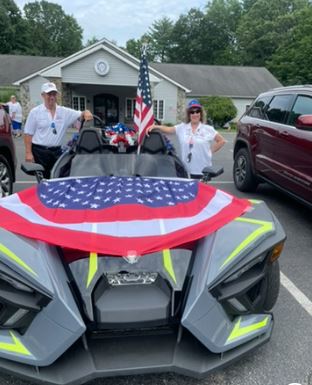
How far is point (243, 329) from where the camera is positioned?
2168 millimetres

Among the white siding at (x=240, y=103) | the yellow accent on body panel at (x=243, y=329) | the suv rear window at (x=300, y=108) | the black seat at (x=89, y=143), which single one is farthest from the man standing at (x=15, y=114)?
the white siding at (x=240, y=103)

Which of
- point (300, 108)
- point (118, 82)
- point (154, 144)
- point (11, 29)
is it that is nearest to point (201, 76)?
point (118, 82)

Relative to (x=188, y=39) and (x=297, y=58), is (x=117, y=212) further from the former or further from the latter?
(x=188, y=39)

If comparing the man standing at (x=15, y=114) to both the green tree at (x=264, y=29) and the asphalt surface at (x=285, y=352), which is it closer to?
the asphalt surface at (x=285, y=352)

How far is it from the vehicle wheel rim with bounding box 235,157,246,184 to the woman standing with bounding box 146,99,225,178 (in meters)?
2.20

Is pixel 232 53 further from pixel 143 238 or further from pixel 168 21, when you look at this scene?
pixel 143 238

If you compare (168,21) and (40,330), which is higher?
(168,21)

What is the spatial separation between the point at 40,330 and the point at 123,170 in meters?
1.83

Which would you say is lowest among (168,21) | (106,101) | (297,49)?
(106,101)

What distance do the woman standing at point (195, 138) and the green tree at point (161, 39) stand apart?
62760 millimetres

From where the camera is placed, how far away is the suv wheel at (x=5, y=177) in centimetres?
559

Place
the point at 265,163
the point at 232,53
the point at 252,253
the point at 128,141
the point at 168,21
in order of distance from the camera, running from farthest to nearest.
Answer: the point at 168,21
the point at 232,53
the point at 265,163
the point at 128,141
the point at 252,253

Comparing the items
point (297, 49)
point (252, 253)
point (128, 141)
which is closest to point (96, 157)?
point (128, 141)

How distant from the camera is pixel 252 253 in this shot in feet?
7.38
